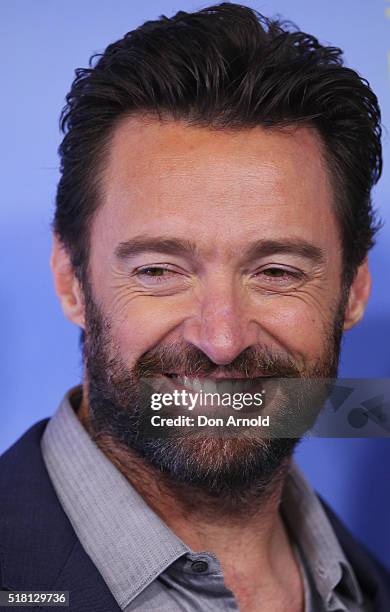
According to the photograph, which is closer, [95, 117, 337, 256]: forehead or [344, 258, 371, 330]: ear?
[95, 117, 337, 256]: forehead

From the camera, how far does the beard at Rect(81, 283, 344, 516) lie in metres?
1.15

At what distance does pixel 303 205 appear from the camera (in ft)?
3.91

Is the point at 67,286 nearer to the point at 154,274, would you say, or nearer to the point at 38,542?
the point at 154,274

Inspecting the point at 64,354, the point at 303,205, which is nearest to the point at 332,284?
the point at 303,205

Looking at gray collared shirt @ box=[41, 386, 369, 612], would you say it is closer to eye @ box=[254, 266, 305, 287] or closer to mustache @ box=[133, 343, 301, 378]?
mustache @ box=[133, 343, 301, 378]

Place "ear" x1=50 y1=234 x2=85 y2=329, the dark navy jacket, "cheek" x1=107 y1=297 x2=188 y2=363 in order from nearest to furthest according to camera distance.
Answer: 1. the dark navy jacket
2. "cheek" x1=107 y1=297 x2=188 y2=363
3. "ear" x1=50 y1=234 x2=85 y2=329

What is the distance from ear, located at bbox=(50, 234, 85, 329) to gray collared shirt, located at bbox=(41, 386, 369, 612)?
0.43 feet

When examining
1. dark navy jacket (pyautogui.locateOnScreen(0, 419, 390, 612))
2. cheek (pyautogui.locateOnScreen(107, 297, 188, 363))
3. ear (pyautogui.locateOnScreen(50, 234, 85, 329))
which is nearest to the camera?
dark navy jacket (pyautogui.locateOnScreen(0, 419, 390, 612))

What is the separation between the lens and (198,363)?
1130 mm

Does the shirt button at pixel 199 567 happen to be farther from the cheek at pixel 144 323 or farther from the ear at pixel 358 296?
the ear at pixel 358 296

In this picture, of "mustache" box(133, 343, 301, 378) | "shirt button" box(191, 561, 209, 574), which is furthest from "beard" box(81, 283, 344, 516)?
"shirt button" box(191, 561, 209, 574)

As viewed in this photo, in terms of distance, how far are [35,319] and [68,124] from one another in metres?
0.36

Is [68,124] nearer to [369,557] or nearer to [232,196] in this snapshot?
[232,196]

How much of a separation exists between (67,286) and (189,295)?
0.28 meters
